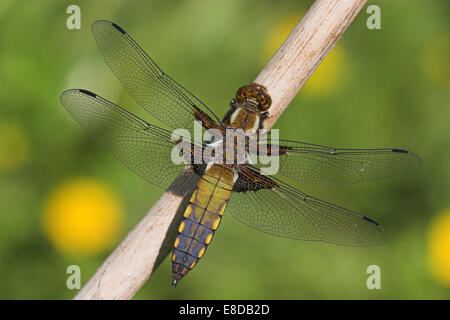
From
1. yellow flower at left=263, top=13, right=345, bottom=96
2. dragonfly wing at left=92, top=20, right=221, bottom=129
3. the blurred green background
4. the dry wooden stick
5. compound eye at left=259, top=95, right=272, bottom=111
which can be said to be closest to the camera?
the dry wooden stick

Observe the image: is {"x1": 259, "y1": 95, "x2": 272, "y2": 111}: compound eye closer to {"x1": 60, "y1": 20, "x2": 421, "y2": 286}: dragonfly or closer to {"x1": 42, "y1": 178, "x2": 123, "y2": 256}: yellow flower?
{"x1": 60, "y1": 20, "x2": 421, "y2": 286}: dragonfly

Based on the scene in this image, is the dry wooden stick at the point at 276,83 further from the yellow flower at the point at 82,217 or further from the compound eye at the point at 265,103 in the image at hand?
the yellow flower at the point at 82,217

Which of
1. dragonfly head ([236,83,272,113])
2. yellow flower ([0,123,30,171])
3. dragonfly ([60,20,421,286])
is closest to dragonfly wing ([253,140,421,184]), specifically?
dragonfly ([60,20,421,286])

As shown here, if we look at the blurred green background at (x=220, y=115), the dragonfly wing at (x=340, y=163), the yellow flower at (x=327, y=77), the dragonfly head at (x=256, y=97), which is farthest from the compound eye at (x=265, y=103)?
the yellow flower at (x=327, y=77)

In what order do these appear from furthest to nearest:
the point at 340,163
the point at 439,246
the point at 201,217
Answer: the point at 439,246, the point at 340,163, the point at 201,217

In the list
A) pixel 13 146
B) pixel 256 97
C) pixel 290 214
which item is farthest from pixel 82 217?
pixel 256 97

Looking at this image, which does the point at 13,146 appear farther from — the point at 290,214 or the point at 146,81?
the point at 290,214

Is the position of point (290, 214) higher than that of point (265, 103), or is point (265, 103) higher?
point (265, 103)
